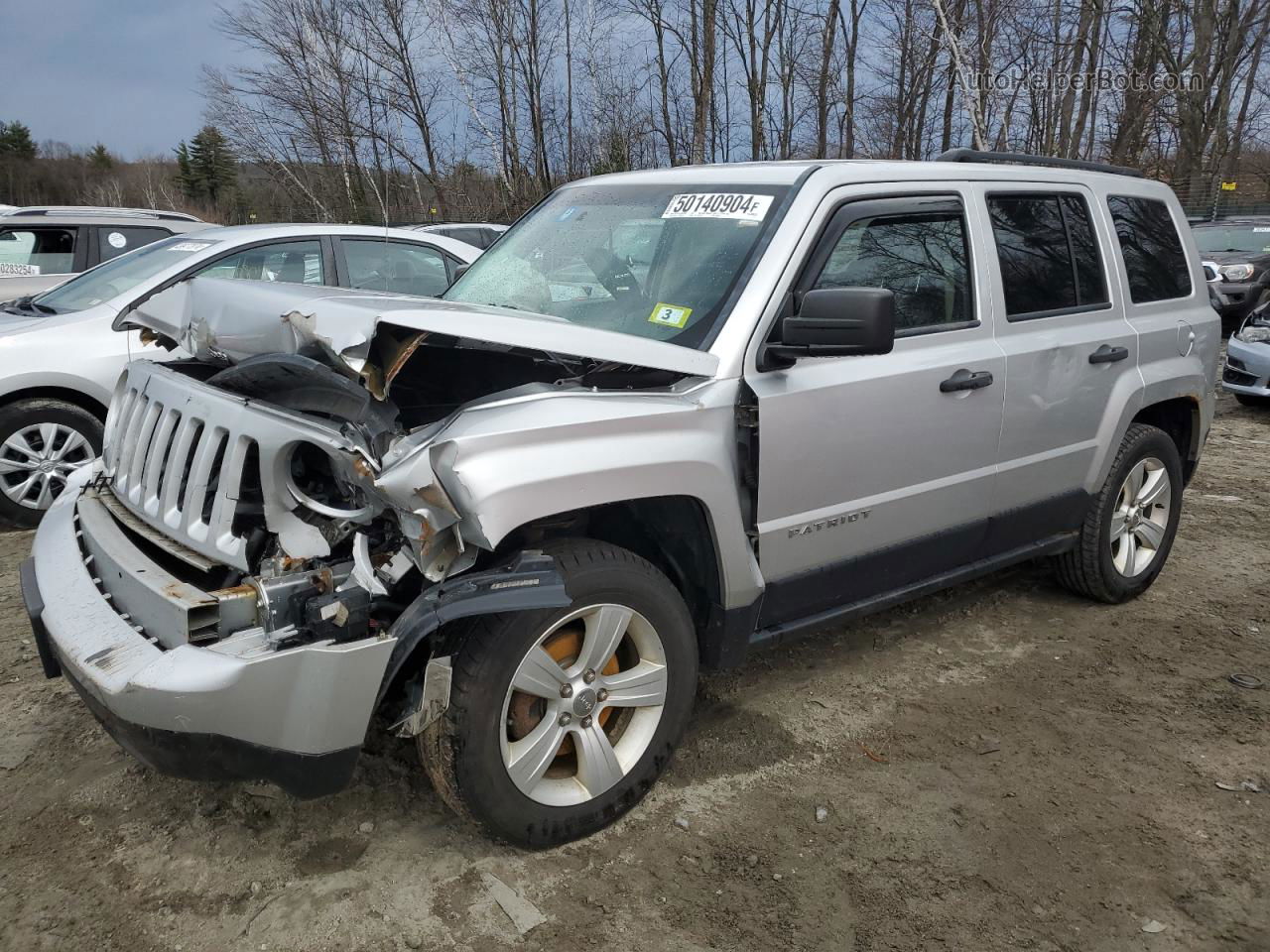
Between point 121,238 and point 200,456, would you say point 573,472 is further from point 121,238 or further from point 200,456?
point 121,238

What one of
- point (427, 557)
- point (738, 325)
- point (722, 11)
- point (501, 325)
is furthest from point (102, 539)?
point (722, 11)

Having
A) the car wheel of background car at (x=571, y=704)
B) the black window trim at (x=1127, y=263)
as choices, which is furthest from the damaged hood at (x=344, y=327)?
the black window trim at (x=1127, y=263)

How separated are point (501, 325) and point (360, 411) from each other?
1.43 feet

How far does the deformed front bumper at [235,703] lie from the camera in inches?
83.1

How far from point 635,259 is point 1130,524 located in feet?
9.26

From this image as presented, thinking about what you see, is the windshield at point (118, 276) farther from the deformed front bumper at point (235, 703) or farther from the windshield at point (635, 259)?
the deformed front bumper at point (235, 703)

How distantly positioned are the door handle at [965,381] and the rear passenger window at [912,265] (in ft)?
0.64

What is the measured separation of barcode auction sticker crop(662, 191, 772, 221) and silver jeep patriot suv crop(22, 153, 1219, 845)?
0.01 m

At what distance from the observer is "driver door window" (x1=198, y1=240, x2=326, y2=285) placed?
5.92 m

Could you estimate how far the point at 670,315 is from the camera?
3.02 meters

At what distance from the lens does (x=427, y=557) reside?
225cm

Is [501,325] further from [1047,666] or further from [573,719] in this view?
[1047,666]

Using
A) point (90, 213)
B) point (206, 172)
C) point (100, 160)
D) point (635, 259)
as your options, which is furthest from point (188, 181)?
point (635, 259)

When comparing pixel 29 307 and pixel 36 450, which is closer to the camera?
pixel 36 450
